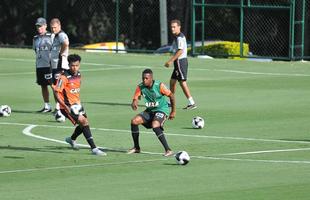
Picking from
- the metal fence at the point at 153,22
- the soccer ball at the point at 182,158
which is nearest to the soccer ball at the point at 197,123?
the soccer ball at the point at 182,158

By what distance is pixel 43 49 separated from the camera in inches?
1070

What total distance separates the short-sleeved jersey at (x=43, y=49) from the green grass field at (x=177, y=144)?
1.24m

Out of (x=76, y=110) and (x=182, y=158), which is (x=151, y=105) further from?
(x=182, y=158)

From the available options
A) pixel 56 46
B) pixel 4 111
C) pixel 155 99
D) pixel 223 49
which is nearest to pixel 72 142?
pixel 155 99

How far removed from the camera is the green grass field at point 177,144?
1650 centimetres

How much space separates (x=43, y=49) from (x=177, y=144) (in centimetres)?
675

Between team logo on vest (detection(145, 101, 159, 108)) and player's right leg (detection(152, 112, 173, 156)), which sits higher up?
team logo on vest (detection(145, 101, 159, 108))

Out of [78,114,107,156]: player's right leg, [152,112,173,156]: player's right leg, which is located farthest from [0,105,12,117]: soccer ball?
[152,112,173,156]: player's right leg

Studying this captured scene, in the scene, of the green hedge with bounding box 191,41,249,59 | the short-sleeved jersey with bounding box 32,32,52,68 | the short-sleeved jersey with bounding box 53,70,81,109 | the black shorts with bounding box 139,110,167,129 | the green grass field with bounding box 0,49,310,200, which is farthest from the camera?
the green hedge with bounding box 191,41,249,59

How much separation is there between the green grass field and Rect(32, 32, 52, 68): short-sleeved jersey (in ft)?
4.08

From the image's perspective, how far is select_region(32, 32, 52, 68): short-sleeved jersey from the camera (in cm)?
2717

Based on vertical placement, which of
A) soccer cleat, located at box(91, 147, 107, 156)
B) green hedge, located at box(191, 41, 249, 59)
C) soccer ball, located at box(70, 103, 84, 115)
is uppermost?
soccer ball, located at box(70, 103, 84, 115)

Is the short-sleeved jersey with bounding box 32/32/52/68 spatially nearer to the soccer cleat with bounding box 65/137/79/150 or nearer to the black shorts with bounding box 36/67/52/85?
the black shorts with bounding box 36/67/52/85

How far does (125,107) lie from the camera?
28203mm
